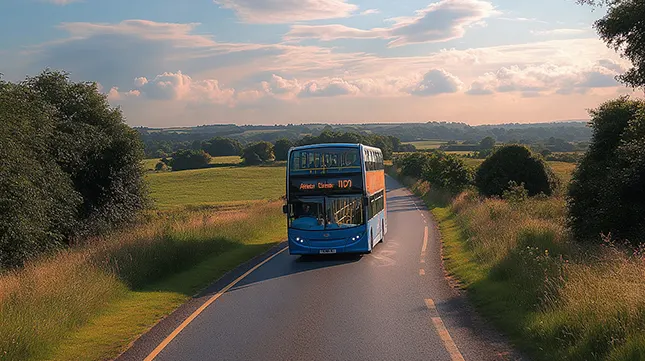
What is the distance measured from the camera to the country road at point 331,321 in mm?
9023

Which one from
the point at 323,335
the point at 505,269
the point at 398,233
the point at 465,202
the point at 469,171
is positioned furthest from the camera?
the point at 469,171

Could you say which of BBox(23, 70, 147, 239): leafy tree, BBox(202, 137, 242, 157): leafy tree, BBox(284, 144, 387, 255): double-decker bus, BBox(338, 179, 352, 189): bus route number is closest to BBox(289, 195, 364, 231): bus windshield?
BBox(284, 144, 387, 255): double-decker bus

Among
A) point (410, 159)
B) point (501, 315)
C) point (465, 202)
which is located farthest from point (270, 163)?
point (501, 315)

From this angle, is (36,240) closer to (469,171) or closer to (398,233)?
(398,233)

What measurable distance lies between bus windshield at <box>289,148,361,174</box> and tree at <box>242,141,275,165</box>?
103 meters

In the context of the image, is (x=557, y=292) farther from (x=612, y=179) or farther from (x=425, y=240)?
(x=425, y=240)

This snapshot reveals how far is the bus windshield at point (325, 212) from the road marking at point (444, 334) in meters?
7.59

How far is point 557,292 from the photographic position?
10.4m

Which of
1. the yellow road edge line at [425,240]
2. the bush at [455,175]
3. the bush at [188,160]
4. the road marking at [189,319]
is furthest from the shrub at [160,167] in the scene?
the road marking at [189,319]

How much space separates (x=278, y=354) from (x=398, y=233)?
68.6ft

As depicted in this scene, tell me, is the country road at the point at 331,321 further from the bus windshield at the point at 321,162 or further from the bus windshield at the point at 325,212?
the bus windshield at the point at 321,162

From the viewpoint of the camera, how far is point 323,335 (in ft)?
A: 32.9

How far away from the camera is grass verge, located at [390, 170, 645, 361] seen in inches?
314

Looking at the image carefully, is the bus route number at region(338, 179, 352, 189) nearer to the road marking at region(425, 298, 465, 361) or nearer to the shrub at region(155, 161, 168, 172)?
the road marking at region(425, 298, 465, 361)
